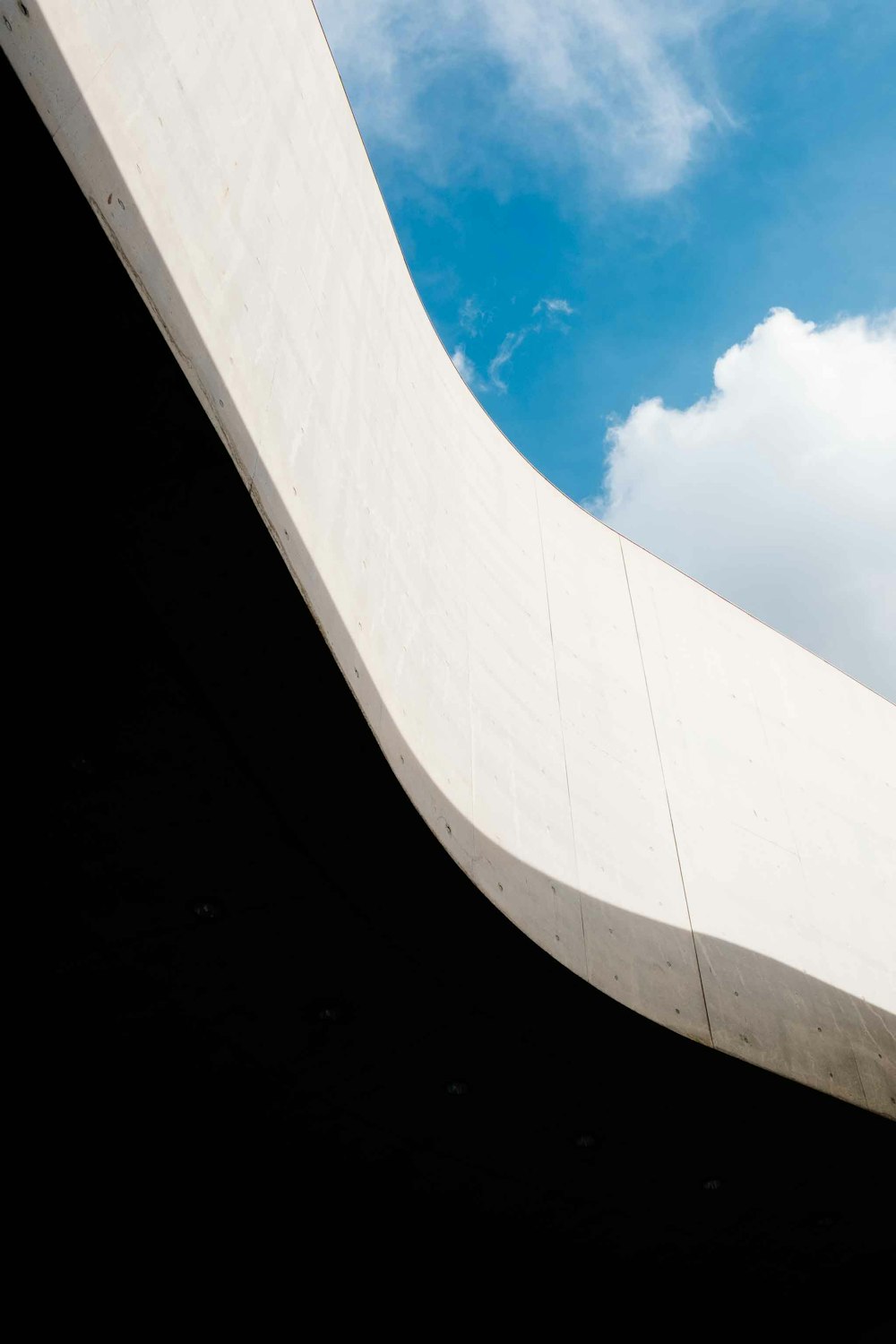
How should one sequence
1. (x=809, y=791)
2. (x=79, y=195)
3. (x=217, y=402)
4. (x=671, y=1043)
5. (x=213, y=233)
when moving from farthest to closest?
(x=809, y=791) → (x=671, y=1043) → (x=213, y=233) → (x=217, y=402) → (x=79, y=195)

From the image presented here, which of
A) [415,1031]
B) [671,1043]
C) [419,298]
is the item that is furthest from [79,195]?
[419,298]

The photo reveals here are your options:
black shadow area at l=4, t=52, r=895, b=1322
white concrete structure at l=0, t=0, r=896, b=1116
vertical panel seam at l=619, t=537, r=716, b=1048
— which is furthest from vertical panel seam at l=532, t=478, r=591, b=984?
vertical panel seam at l=619, t=537, r=716, b=1048

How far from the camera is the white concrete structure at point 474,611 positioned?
392 cm

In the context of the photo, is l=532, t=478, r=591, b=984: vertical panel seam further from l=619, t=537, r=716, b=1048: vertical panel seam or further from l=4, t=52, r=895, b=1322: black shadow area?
l=619, t=537, r=716, b=1048: vertical panel seam

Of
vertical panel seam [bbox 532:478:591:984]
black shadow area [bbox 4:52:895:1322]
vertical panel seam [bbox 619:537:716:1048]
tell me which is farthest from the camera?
vertical panel seam [bbox 619:537:716:1048]

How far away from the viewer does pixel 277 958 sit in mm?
5129

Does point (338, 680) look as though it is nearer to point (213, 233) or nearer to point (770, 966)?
point (213, 233)

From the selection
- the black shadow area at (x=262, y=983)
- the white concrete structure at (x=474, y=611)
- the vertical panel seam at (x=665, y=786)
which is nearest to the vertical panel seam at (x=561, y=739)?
the white concrete structure at (x=474, y=611)

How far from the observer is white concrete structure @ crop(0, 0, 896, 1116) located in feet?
12.9

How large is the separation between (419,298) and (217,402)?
264 inches

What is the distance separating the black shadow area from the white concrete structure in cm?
18

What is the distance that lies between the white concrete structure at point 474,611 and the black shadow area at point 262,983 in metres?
0.18

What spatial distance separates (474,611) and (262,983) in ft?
12.4

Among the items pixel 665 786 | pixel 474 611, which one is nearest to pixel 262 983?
pixel 474 611
